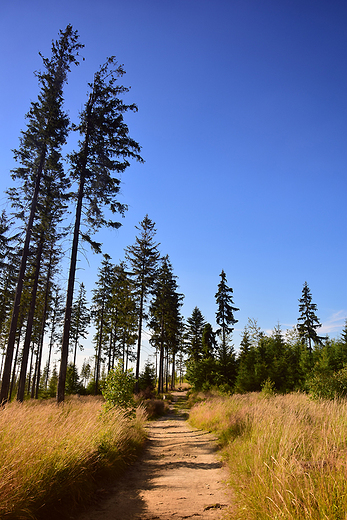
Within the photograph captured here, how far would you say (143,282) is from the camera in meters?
28.4

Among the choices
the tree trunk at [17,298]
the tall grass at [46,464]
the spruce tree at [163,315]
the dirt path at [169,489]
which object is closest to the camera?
the tall grass at [46,464]

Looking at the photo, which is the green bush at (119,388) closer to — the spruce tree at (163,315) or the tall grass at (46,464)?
the tall grass at (46,464)

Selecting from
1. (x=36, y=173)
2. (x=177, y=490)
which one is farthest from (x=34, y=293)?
(x=177, y=490)

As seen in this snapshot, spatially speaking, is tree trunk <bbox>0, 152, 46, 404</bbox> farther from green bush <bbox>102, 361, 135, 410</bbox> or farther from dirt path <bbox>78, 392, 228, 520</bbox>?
dirt path <bbox>78, 392, 228, 520</bbox>

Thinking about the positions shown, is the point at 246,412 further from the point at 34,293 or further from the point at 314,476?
the point at 34,293

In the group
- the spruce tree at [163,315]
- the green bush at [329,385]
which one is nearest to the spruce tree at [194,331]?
the spruce tree at [163,315]

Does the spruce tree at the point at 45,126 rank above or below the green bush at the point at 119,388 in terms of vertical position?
above

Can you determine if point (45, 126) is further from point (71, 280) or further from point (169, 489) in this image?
point (169, 489)

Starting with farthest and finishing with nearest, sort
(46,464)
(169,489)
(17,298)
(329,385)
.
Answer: (17,298) → (329,385) → (169,489) → (46,464)

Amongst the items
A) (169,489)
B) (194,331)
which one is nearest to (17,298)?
(169,489)

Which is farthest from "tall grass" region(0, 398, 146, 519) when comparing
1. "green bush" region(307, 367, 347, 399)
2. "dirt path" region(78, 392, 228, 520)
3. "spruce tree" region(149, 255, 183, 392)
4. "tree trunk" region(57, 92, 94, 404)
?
"spruce tree" region(149, 255, 183, 392)

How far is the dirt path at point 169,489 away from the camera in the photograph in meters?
4.45

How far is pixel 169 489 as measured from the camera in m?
5.57

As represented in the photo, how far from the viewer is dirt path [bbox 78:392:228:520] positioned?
4445 mm
